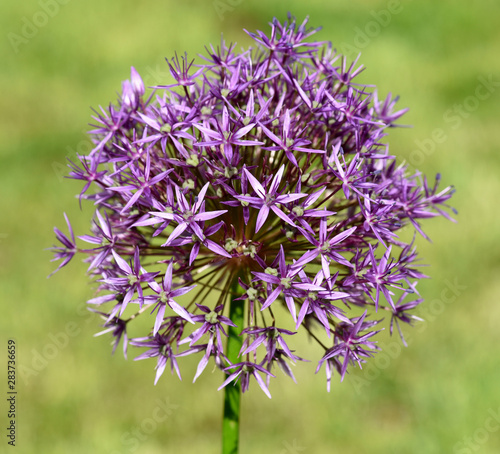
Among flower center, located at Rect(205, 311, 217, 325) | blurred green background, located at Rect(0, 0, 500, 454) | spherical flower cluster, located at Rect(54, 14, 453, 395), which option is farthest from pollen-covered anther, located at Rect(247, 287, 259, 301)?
blurred green background, located at Rect(0, 0, 500, 454)

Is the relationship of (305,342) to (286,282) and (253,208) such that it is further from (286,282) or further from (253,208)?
(286,282)

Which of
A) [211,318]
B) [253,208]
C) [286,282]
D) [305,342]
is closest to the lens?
[286,282]

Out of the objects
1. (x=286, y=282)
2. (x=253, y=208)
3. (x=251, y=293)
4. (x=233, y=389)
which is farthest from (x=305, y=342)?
(x=286, y=282)

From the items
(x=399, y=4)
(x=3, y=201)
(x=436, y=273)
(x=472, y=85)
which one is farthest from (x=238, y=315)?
(x=399, y=4)

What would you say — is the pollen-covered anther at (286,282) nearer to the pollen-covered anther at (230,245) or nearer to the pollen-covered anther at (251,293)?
the pollen-covered anther at (251,293)

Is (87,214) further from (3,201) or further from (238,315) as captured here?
(238,315)

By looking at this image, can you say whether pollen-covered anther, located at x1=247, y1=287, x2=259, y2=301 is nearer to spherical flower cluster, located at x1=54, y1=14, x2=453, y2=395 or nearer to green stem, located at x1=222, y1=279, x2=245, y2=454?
spherical flower cluster, located at x1=54, y1=14, x2=453, y2=395
